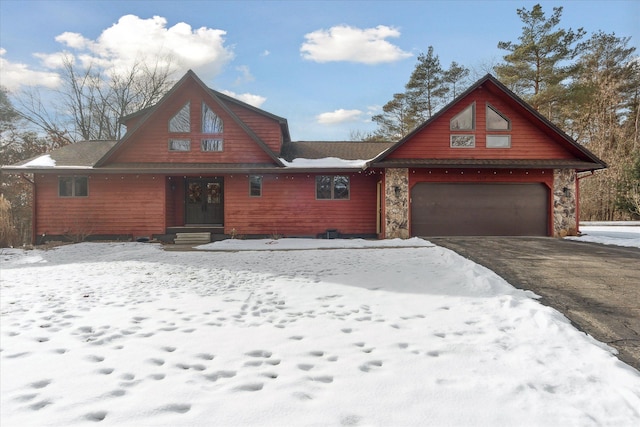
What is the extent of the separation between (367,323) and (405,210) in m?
9.76

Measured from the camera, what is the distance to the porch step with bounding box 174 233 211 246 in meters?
13.5

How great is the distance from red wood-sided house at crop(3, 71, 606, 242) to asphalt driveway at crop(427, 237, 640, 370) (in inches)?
143

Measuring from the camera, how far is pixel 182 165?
13.9 meters

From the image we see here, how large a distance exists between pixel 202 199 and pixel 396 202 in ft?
28.5

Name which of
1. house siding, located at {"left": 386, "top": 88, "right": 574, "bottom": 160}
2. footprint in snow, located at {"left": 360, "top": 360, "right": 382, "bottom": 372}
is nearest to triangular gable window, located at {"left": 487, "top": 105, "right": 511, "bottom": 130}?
house siding, located at {"left": 386, "top": 88, "right": 574, "bottom": 160}

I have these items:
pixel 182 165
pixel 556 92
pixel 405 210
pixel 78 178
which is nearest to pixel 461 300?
pixel 405 210

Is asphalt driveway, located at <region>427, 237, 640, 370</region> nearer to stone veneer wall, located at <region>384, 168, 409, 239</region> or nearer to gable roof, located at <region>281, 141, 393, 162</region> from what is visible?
stone veneer wall, located at <region>384, 168, 409, 239</region>

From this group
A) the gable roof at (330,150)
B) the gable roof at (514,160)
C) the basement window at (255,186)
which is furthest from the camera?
the gable roof at (330,150)

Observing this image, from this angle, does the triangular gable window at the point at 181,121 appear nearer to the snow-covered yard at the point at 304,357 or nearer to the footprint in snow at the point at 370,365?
the snow-covered yard at the point at 304,357

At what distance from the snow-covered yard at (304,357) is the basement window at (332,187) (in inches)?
345

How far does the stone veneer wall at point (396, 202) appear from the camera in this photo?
13.2 meters

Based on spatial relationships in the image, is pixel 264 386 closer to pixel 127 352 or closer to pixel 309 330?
pixel 309 330

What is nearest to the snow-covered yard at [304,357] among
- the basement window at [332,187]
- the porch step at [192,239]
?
the porch step at [192,239]

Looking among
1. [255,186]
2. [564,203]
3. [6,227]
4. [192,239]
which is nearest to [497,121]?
[564,203]
